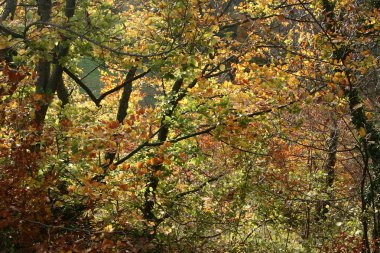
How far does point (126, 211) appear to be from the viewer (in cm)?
→ 607

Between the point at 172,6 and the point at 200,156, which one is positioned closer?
Result: the point at 172,6

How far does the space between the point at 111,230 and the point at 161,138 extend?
12.8 ft

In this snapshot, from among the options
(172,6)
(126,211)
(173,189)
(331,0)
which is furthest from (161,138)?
(331,0)

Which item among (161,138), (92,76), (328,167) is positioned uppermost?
(92,76)

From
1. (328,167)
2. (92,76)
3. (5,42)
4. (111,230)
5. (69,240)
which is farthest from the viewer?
(92,76)

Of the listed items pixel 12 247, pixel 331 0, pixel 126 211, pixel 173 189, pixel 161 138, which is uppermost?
pixel 331 0

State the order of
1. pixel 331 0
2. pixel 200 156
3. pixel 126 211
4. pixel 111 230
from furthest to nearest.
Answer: pixel 331 0 → pixel 200 156 → pixel 126 211 → pixel 111 230

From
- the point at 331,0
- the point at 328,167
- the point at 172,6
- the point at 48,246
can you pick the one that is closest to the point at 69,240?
the point at 48,246

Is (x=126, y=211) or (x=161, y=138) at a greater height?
(x=161, y=138)

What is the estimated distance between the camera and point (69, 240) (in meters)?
5.31

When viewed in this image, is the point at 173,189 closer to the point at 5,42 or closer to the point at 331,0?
the point at 5,42

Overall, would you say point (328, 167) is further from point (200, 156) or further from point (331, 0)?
point (200, 156)

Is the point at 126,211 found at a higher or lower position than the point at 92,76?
lower

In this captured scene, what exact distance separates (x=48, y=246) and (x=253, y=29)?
5749 millimetres
